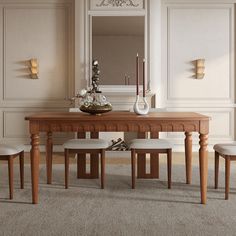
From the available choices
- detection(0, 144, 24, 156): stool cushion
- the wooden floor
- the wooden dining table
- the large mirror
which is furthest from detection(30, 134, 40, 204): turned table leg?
the large mirror

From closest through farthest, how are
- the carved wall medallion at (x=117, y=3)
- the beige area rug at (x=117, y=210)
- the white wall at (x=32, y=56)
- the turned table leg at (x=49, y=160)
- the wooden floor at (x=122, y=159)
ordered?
the beige area rug at (x=117, y=210), the turned table leg at (x=49, y=160), the wooden floor at (x=122, y=159), the carved wall medallion at (x=117, y=3), the white wall at (x=32, y=56)

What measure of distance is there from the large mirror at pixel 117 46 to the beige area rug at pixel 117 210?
2055 millimetres

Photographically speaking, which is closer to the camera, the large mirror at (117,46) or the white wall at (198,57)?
the large mirror at (117,46)

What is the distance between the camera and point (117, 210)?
298cm

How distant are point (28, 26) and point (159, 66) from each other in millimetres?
1933

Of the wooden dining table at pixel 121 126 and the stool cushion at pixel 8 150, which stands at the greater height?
the wooden dining table at pixel 121 126

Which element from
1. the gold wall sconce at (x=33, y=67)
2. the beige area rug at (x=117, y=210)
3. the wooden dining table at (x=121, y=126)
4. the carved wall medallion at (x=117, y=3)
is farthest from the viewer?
the gold wall sconce at (x=33, y=67)

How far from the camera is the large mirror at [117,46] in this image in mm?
5676

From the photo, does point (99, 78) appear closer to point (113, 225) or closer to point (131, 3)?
point (131, 3)

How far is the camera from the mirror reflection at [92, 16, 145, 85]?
18.6 feet

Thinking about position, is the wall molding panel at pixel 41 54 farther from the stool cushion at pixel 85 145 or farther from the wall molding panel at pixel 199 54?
the stool cushion at pixel 85 145

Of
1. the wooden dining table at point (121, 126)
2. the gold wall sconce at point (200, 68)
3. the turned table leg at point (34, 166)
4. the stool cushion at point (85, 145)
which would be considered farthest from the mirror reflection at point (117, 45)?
the turned table leg at point (34, 166)

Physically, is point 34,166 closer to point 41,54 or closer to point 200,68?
point 41,54

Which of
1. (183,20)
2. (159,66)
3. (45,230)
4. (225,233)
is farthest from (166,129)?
(183,20)
